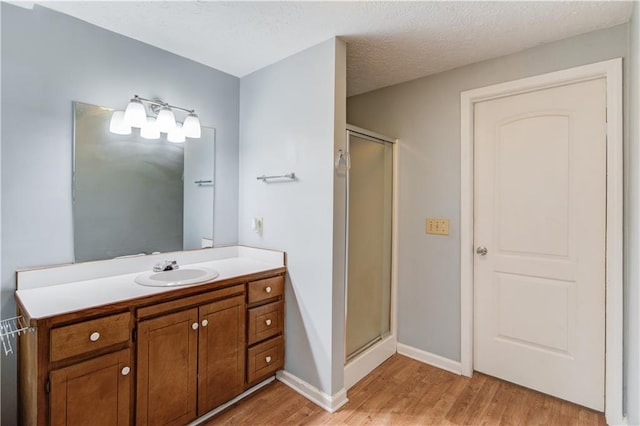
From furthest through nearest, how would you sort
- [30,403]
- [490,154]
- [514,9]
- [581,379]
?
[490,154] → [581,379] → [514,9] → [30,403]

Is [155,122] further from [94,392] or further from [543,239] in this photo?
[543,239]

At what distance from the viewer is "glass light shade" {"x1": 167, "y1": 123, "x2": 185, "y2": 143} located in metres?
2.14

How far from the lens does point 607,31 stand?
1.81 metres

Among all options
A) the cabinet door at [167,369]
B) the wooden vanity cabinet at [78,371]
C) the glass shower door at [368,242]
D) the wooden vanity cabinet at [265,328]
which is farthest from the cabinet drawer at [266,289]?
the wooden vanity cabinet at [78,371]

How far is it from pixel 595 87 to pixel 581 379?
1.77 m

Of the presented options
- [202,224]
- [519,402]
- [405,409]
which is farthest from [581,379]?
[202,224]

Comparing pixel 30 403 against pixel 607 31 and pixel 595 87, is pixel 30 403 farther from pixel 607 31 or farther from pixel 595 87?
pixel 607 31

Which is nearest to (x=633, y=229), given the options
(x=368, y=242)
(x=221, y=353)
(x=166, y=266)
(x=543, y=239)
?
(x=543, y=239)

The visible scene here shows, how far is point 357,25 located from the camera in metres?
1.81

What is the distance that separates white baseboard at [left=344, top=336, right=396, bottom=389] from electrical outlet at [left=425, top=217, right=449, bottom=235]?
962mm

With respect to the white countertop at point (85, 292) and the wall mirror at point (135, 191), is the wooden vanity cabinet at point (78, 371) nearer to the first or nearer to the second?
the white countertop at point (85, 292)

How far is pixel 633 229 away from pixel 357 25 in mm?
1777

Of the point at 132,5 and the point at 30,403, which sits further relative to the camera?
the point at 132,5

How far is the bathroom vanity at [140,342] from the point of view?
1.31 metres
